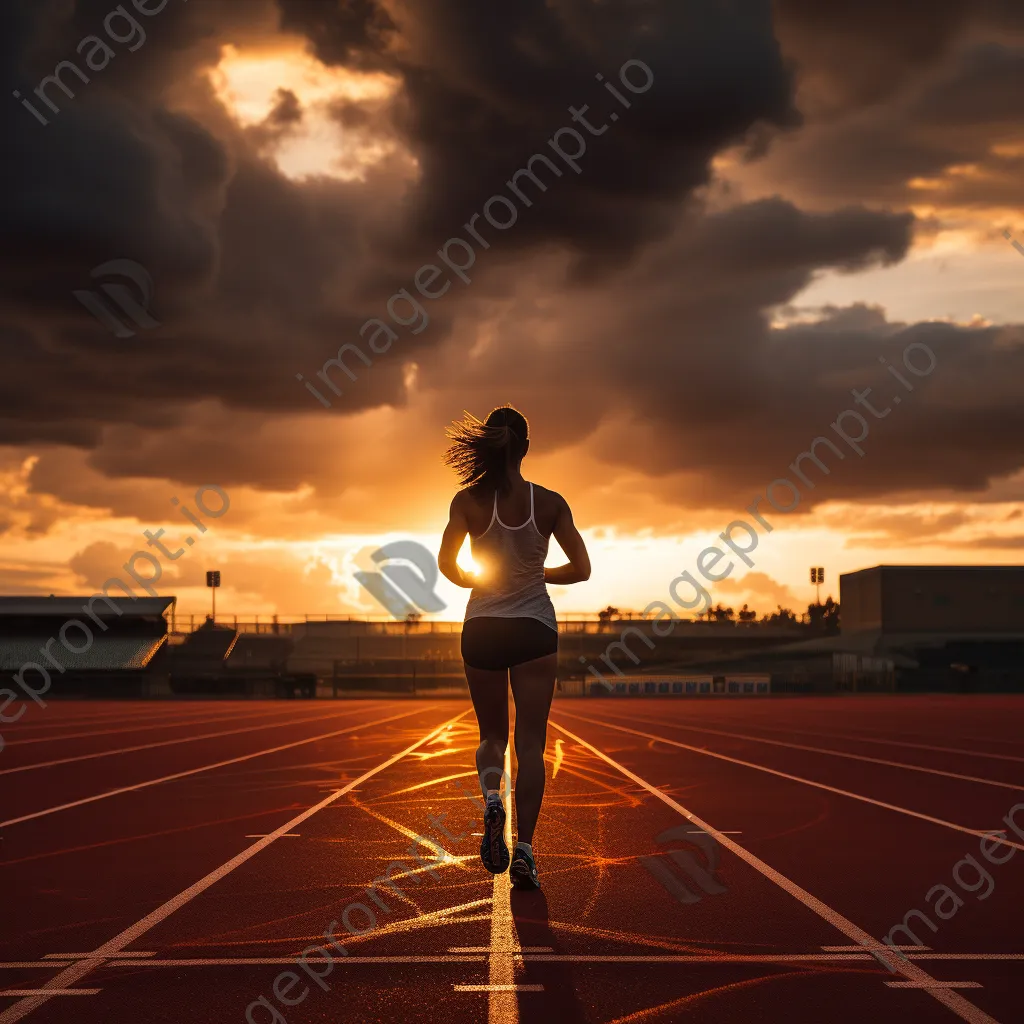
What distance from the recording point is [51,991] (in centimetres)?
448

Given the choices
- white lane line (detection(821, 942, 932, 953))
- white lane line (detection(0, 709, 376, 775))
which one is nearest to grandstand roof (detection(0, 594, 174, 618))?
white lane line (detection(0, 709, 376, 775))

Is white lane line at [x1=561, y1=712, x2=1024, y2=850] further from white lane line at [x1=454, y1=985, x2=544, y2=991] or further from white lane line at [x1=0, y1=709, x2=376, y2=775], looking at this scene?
white lane line at [x1=0, y1=709, x2=376, y2=775]

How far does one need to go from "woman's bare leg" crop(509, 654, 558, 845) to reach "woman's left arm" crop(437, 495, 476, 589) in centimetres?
52

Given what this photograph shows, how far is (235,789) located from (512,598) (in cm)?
661

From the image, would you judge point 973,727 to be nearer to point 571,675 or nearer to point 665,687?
point 665,687

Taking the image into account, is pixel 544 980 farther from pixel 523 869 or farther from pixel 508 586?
pixel 508 586

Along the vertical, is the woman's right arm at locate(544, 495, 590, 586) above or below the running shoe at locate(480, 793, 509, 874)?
above

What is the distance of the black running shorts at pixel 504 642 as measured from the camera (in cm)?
579

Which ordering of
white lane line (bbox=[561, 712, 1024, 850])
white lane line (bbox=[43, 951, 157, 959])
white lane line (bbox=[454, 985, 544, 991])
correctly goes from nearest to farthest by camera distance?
white lane line (bbox=[454, 985, 544, 991]) < white lane line (bbox=[43, 951, 157, 959]) < white lane line (bbox=[561, 712, 1024, 850])

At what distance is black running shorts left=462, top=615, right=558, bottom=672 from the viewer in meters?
5.79

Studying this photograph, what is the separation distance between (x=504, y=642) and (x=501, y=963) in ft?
4.99

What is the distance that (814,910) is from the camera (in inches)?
232

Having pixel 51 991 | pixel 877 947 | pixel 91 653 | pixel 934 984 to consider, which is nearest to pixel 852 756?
pixel 877 947

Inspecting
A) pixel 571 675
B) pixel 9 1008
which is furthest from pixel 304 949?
pixel 571 675
